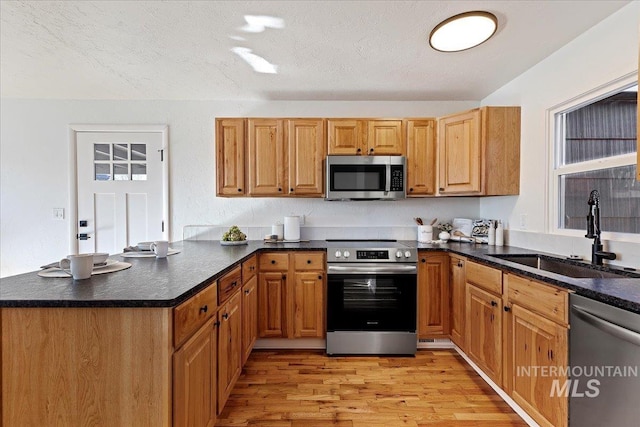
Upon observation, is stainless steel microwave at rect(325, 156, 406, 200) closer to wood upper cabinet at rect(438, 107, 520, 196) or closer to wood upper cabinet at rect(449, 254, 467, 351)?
→ wood upper cabinet at rect(438, 107, 520, 196)

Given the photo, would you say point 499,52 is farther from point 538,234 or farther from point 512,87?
point 538,234

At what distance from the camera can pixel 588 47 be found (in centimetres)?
197

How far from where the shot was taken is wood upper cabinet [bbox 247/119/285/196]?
2.95 metres

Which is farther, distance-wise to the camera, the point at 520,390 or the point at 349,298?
the point at 349,298

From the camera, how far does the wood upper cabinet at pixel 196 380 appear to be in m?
1.16

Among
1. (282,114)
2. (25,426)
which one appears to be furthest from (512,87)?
(25,426)

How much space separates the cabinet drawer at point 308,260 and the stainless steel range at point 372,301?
112 mm

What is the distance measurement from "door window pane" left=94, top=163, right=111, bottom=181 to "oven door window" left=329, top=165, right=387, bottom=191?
7.87 ft

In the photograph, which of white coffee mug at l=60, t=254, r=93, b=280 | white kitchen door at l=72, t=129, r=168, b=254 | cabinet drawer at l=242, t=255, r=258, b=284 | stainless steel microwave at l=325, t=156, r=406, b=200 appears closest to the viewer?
white coffee mug at l=60, t=254, r=93, b=280

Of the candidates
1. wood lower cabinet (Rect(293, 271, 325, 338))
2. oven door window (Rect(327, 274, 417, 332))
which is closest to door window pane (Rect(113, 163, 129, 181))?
wood lower cabinet (Rect(293, 271, 325, 338))

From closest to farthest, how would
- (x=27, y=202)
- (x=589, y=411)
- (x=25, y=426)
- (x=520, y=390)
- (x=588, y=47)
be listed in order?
(x=25, y=426)
(x=589, y=411)
(x=520, y=390)
(x=588, y=47)
(x=27, y=202)

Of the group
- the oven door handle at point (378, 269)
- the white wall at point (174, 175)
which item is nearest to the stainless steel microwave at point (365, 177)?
the white wall at point (174, 175)

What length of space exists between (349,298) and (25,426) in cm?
204

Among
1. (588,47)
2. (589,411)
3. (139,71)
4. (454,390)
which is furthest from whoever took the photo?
(139,71)
